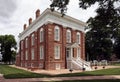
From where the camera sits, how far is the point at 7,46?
95438 mm

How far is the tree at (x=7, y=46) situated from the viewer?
94.7 metres

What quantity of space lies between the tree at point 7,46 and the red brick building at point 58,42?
168 feet

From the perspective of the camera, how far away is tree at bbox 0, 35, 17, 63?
9465 centimetres

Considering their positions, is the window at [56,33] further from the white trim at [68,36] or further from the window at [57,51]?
the white trim at [68,36]

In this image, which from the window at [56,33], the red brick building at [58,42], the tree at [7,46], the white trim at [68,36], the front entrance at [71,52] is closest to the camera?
the red brick building at [58,42]

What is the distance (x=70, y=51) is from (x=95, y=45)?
36.1 meters

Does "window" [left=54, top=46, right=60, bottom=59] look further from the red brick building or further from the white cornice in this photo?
the white cornice

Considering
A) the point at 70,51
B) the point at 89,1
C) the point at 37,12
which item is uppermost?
the point at 37,12

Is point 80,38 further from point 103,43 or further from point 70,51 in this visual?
point 103,43

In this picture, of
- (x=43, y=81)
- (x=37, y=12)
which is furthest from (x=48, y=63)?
(x=43, y=81)

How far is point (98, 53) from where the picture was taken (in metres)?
76.4

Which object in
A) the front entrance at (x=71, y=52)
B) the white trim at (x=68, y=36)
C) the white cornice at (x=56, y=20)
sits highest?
the white cornice at (x=56, y=20)

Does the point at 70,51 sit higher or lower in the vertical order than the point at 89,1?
lower

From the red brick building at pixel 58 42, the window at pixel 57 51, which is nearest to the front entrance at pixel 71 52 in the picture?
Result: the red brick building at pixel 58 42
